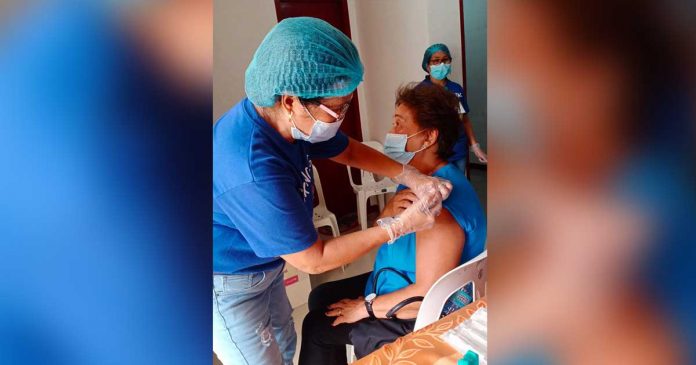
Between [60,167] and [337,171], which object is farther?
[337,171]

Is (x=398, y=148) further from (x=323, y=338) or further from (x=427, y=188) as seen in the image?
(x=323, y=338)

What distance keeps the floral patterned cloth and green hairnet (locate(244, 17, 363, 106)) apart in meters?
0.58

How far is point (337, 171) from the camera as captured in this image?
352cm

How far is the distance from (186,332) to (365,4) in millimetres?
3496

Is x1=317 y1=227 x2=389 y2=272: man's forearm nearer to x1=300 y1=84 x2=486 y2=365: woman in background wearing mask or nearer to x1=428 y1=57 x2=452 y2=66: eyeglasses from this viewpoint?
x1=300 y1=84 x2=486 y2=365: woman in background wearing mask

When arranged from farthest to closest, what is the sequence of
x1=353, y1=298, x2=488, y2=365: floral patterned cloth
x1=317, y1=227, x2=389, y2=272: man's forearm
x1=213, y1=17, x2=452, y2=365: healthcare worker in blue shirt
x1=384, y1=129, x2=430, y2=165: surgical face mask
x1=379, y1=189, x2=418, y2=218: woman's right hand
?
x1=384, y1=129, x2=430, y2=165: surgical face mask
x1=379, y1=189, x2=418, y2=218: woman's right hand
x1=317, y1=227, x2=389, y2=272: man's forearm
x1=213, y1=17, x2=452, y2=365: healthcare worker in blue shirt
x1=353, y1=298, x2=488, y2=365: floral patterned cloth

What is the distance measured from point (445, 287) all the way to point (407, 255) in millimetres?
203

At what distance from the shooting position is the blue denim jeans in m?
1.13

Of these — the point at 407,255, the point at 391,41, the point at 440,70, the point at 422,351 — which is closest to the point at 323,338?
the point at 407,255

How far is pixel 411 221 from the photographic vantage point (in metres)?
1.08

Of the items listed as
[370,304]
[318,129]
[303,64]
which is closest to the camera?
[303,64]

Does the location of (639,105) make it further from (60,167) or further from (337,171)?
(337,171)

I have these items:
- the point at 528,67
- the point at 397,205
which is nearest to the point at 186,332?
the point at 528,67

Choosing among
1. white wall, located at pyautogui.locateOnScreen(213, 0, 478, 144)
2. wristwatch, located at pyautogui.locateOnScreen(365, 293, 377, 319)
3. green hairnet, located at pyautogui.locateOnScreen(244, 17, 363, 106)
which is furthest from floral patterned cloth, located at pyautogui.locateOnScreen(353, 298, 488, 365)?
white wall, located at pyautogui.locateOnScreen(213, 0, 478, 144)
